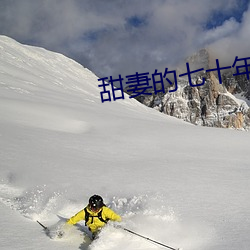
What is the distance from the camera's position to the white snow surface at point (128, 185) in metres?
5.26

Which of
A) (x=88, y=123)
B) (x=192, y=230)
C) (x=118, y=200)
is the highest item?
(x=88, y=123)

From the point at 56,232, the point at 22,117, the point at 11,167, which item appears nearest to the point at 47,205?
the point at 56,232

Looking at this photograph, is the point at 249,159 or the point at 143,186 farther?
the point at 249,159

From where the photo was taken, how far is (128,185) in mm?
7801

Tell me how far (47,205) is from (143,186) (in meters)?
2.51

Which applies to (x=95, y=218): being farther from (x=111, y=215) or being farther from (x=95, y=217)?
(x=111, y=215)

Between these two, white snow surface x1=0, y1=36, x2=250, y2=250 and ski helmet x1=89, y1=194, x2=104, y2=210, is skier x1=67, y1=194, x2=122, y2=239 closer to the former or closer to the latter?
ski helmet x1=89, y1=194, x2=104, y2=210

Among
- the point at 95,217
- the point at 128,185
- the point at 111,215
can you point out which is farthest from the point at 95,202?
the point at 128,185

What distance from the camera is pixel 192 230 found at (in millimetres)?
5469

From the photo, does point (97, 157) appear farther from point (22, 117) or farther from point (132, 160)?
point (22, 117)

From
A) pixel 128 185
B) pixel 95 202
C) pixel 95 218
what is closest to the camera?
pixel 95 202

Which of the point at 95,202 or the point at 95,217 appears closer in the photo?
the point at 95,202

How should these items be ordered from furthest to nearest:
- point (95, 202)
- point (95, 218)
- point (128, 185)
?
point (128, 185) → point (95, 218) → point (95, 202)

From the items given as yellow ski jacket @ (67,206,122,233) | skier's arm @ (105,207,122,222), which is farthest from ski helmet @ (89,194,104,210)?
skier's arm @ (105,207,122,222)
